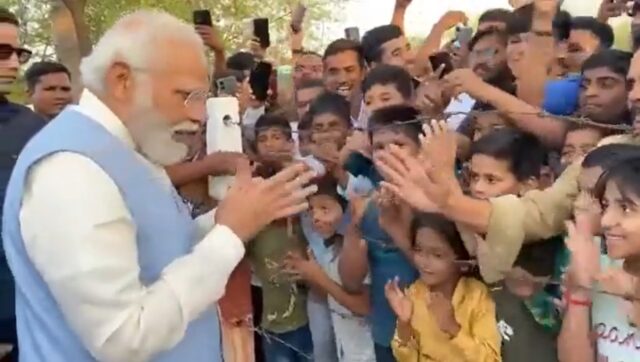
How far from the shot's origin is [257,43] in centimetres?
609

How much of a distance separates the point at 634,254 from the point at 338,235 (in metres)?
1.50

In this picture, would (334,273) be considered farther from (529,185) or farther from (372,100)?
(529,185)

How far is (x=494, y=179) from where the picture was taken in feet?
8.71

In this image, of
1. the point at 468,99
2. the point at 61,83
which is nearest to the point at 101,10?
the point at 61,83

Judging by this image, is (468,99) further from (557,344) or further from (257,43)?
(257,43)

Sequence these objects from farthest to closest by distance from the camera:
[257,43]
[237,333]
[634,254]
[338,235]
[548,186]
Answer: [257,43] < [338,235] < [237,333] < [548,186] < [634,254]

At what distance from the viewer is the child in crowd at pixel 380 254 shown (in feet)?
9.97

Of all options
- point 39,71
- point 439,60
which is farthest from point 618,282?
point 39,71

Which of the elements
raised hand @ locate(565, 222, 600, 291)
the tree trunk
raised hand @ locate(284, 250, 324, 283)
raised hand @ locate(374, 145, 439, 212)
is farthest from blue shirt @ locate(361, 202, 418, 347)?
the tree trunk

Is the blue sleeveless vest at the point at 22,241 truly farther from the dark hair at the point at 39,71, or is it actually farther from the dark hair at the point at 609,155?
the dark hair at the point at 39,71

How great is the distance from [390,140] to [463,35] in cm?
199

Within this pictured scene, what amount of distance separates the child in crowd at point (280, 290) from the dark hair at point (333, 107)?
20 cm

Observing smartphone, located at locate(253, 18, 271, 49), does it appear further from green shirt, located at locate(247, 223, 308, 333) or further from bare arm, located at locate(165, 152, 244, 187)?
bare arm, located at locate(165, 152, 244, 187)

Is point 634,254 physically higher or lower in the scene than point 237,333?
higher
